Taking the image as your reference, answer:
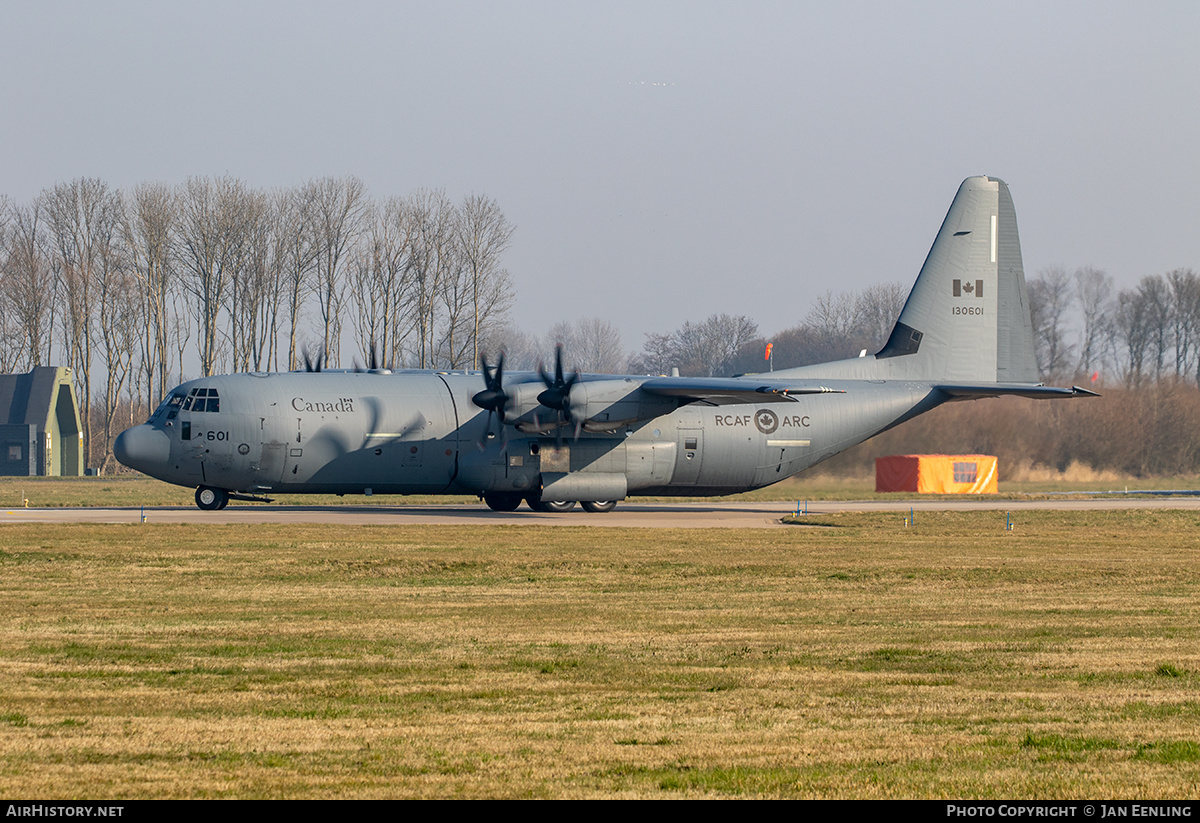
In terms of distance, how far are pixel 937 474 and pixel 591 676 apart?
137ft

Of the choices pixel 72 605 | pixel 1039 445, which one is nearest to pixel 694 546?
pixel 72 605

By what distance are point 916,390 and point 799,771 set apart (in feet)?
108

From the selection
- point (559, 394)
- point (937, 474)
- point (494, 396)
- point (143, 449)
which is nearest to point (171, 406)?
point (143, 449)

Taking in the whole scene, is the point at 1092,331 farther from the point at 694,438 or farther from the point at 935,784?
the point at 935,784

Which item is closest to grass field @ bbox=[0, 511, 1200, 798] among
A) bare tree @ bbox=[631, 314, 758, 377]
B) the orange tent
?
the orange tent

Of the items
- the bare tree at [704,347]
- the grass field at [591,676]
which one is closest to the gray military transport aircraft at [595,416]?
→ the grass field at [591,676]

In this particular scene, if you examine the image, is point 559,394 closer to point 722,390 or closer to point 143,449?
point 722,390

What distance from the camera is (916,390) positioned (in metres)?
39.9

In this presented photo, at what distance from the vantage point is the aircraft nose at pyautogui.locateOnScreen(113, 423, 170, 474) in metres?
33.9

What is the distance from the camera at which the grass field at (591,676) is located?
8.10 m

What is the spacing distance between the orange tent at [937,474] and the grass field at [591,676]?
1010 inches

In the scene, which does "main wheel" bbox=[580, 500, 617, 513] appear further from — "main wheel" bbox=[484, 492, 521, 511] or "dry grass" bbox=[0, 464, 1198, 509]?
"dry grass" bbox=[0, 464, 1198, 509]

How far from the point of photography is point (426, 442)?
35.2 meters

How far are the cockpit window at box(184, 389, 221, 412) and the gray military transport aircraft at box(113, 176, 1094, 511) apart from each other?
0.15 ft
